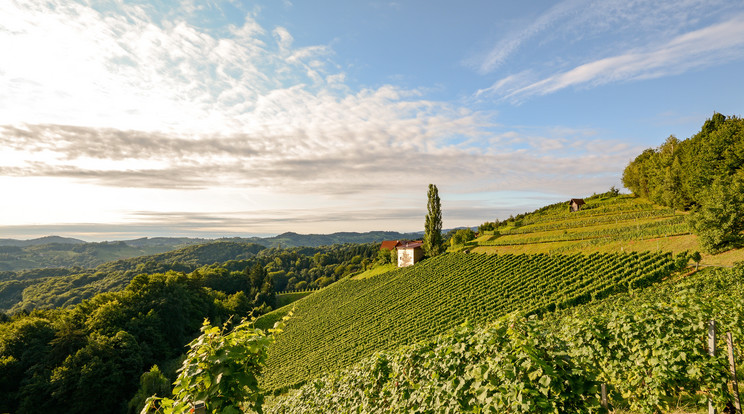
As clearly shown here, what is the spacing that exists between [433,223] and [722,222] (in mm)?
46017

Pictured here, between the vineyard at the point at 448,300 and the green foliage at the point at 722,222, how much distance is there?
9.82 ft

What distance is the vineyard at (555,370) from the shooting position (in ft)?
12.2

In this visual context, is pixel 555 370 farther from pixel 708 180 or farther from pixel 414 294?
pixel 708 180

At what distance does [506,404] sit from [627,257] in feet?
113

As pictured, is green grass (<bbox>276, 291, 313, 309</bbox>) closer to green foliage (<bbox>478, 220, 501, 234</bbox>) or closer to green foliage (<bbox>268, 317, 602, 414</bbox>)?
green foliage (<bbox>478, 220, 501, 234</bbox>)

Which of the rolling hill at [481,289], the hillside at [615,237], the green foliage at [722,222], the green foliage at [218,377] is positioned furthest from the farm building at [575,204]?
the green foliage at [218,377]

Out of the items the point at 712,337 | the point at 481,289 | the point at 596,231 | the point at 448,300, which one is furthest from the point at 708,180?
the point at 712,337

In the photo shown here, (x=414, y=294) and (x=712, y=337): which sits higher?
(x=712, y=337)

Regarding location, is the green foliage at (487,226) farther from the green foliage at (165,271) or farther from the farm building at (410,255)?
the green foliage at (165,271)

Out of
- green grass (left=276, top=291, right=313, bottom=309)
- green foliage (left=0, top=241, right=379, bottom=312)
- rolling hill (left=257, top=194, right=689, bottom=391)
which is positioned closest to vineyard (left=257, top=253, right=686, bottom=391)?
rolling hill (left=257, top=194, right=689, bottom=391)

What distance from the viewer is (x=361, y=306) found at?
5166 centimetres

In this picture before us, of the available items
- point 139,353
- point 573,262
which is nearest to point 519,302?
point 573,262

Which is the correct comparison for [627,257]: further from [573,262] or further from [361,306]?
[361,306]

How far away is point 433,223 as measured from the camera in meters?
67.0
